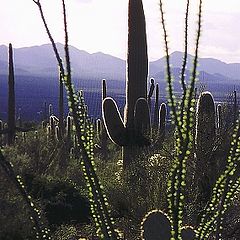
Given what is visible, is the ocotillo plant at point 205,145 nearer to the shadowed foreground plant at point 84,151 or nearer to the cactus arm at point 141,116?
the cactus arm at point 141,116

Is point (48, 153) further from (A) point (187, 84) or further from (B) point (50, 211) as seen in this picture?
(A) point (187, 84)

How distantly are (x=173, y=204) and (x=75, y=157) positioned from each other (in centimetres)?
1651

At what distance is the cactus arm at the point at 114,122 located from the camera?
12.0m

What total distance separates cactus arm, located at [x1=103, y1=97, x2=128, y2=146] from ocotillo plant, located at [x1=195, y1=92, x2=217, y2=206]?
7.03 ft

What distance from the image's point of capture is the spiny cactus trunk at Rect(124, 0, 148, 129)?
13.1m

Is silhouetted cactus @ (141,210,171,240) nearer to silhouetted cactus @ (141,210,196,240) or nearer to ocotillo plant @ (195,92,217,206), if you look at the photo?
silhouetted cactus @ (141,210,196,240)

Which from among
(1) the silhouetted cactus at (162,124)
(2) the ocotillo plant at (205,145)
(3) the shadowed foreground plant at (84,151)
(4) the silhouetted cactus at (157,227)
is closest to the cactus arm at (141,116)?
(1) the silhouetted cactus at (162,124)

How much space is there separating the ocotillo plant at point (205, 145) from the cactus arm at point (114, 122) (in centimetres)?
214

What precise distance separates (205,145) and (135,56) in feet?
12.6

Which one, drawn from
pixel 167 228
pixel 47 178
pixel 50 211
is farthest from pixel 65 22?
pixel 47 178

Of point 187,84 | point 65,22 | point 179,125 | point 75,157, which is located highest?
point 65,22

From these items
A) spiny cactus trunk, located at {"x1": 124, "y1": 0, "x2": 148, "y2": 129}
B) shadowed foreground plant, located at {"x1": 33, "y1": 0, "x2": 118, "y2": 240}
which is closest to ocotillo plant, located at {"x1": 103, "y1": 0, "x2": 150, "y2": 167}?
spiny cactus trunk, located at {"x1": 124, "y1": 0, "x2": 148, "y2": 129}

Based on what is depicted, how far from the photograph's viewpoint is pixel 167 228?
3.18 metres

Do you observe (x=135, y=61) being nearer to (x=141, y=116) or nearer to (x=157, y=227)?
(x=141, y=116)
